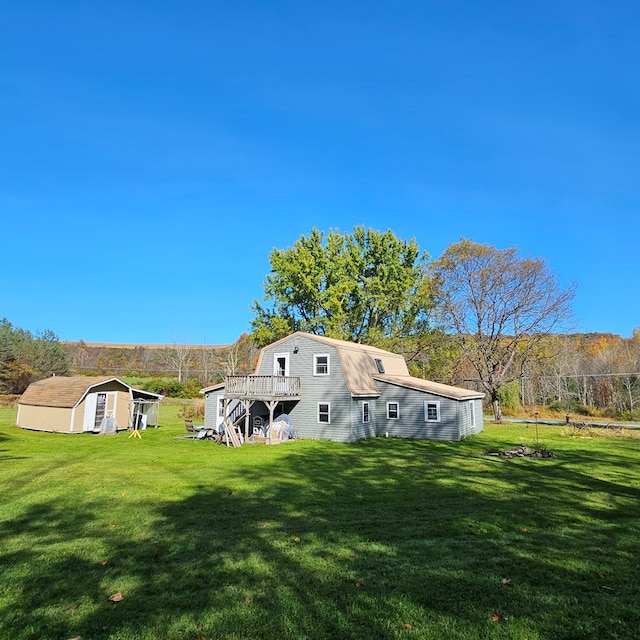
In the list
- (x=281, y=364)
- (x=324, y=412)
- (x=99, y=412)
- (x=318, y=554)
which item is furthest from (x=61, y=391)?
(x=318, y=554)

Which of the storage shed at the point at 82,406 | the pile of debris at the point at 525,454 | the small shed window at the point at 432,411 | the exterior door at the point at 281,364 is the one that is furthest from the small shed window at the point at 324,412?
the storage shed at the point at 82,406

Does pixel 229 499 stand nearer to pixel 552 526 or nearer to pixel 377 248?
pixel 552 526

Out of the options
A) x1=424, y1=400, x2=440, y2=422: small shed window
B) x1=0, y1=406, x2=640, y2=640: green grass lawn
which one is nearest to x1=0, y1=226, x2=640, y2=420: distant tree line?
x1=424, y1=400, x2=440, y2=422: small shed window

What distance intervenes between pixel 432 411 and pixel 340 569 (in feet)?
63.1

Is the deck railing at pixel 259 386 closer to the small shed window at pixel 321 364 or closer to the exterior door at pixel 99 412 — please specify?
the small shed window at pixel 321 364

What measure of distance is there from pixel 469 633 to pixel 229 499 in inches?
256

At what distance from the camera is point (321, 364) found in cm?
2422

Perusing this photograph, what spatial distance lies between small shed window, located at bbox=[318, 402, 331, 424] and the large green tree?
16.0 m

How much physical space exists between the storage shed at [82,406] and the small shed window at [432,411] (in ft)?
58.5

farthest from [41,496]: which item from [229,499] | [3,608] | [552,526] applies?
[552,526]

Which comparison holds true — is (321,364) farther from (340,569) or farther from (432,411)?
(340,569)

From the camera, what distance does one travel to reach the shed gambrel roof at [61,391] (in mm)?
25031

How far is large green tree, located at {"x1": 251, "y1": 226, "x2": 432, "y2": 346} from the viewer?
3994cm

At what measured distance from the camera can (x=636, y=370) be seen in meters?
44.1
